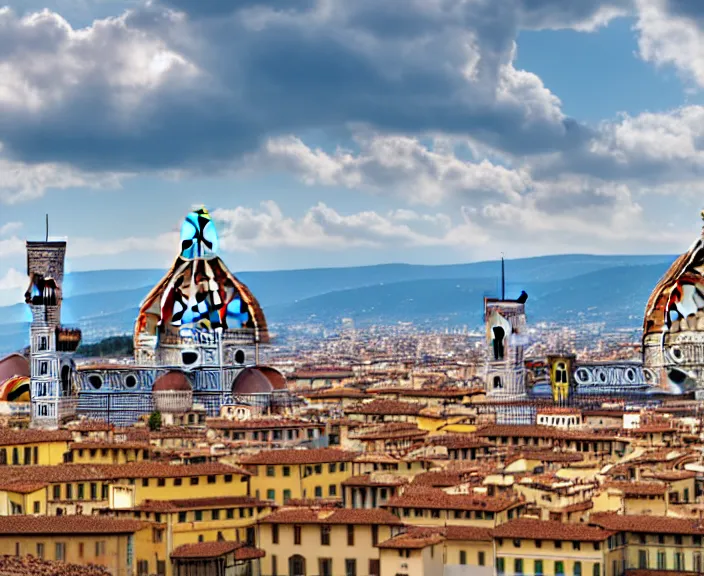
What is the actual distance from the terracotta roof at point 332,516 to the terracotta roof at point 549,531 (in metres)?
3.20

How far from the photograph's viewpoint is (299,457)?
218 feet

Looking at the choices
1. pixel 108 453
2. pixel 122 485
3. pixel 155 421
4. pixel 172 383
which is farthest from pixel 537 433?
pixel 172 383

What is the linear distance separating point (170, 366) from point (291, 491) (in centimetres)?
3405

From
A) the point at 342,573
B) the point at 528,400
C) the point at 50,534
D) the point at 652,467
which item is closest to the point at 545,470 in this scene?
the point at 652,467

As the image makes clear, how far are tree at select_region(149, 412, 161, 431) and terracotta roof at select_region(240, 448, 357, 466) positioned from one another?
17.7 meters

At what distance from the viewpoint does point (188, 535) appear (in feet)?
188

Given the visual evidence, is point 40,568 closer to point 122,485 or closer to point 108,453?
point 122,485

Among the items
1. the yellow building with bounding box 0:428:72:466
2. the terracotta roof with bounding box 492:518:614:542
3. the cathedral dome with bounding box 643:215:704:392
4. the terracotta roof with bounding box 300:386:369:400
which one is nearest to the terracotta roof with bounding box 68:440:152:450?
the yellow building with bounding box 0:428:72:466

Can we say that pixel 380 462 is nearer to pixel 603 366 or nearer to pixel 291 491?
pixel 291 491

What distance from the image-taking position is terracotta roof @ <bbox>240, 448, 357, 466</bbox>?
65625 mm

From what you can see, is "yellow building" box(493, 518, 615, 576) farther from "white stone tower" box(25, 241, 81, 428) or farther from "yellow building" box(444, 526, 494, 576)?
"white stone tower" box(25, 241, 81, 428)

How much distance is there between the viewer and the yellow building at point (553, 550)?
52.5 metres

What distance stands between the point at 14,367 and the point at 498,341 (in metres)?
20.8

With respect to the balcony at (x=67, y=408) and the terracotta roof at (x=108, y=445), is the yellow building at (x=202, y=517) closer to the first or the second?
the terracotta roof at (x=108, y=445)
